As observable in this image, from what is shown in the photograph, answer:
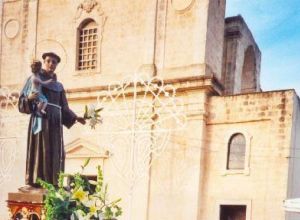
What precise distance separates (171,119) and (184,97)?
2.44ft

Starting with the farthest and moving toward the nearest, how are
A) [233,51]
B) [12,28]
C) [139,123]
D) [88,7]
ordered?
[12,28], [233,51], [88,7], [139,123]

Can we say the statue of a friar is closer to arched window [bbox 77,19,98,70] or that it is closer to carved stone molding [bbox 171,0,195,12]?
carved stone molding [bbox 171,0,195,12]

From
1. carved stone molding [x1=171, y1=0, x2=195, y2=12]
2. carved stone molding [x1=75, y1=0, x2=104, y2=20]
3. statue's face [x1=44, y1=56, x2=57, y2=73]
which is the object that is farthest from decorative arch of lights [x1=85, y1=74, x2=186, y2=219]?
statue's face [x1=44, y1=56, x2=57, y2=73]

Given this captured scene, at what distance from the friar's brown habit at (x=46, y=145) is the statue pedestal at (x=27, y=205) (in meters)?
0.15

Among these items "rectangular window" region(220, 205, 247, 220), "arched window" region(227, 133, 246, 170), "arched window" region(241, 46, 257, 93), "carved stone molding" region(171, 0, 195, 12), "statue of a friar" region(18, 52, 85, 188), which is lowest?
"rectangular window" region(220, 205, 247, 220)

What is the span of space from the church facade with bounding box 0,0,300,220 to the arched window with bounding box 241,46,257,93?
5.47ft

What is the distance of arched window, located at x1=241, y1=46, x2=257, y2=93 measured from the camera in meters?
18.5

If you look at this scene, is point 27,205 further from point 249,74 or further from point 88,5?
point 249,74

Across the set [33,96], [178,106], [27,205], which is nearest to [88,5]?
[178,106]

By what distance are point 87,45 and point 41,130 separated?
1144 centimetres

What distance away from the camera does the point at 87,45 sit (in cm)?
1563

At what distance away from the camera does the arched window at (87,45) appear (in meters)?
15.5

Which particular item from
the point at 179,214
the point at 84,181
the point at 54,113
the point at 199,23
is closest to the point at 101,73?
the point at 199,23

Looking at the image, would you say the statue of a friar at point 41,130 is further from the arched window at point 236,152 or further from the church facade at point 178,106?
the arched window at point 236,152
